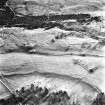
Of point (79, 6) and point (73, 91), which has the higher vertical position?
point (79, 6)

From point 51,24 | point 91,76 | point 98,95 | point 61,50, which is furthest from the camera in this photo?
point 51,24

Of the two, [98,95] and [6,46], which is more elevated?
[6,46]

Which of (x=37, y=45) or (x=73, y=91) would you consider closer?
(x=73, y=91)

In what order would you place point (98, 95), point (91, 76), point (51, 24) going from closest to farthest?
point (98, 95) → point (91, 76) → point (51, 24)

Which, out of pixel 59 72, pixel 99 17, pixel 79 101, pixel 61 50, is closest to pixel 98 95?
pixel 79 101

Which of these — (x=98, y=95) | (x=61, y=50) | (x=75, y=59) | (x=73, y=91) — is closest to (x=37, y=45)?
(x=61, y=50)

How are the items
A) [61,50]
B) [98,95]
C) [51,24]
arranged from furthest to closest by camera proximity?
[51,24], [61,50], [98,95]

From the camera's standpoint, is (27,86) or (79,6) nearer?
(27,86)

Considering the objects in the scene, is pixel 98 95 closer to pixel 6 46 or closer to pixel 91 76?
pixel 91 76

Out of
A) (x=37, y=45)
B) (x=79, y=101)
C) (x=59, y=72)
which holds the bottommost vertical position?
(x=79, y=101)

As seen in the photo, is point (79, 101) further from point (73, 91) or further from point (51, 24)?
point (51, 24)
